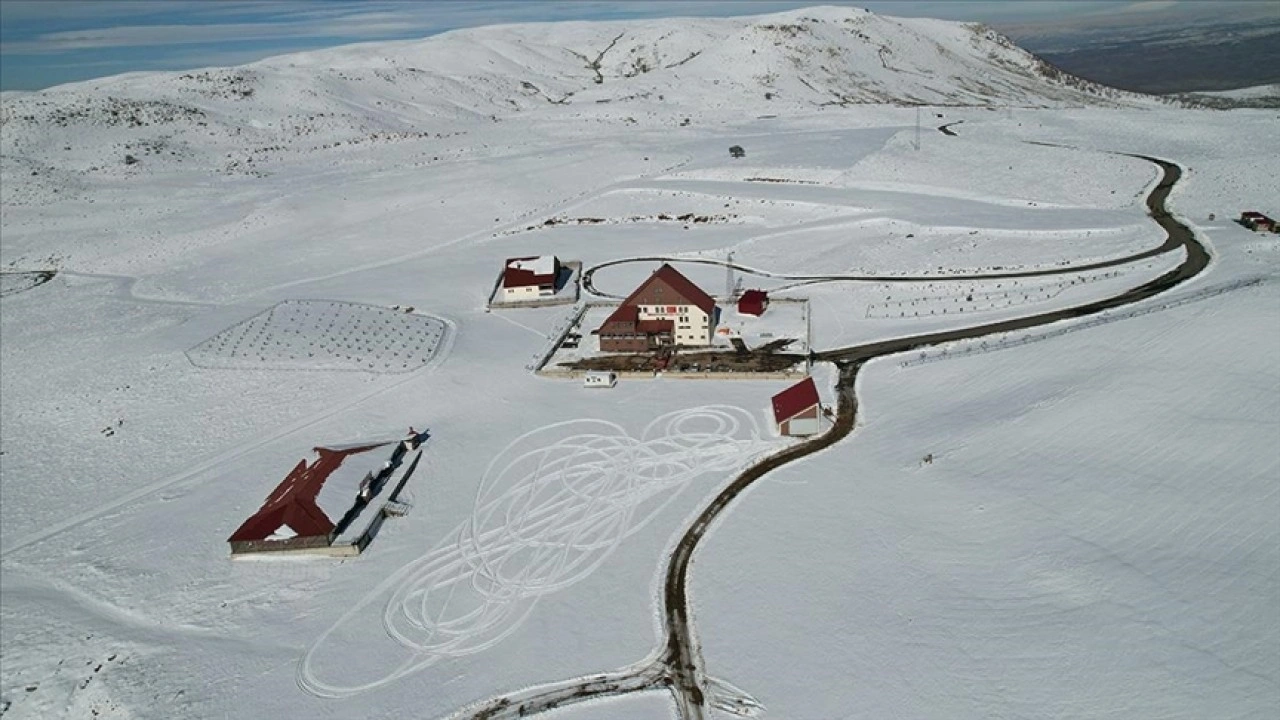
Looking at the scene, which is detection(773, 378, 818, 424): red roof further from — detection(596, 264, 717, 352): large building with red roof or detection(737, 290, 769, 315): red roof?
detection(737, 290, 769, 315): red roof

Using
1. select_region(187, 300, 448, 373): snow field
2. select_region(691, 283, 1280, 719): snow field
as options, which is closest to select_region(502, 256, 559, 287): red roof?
select_region(187, 300, 448, 373): snow field

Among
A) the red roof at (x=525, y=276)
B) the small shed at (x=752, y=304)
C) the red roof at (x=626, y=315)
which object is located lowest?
the small shed at (x=752, y=304)

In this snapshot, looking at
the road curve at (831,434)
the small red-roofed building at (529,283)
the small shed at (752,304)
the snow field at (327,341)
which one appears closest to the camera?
the road curve at (831,434)

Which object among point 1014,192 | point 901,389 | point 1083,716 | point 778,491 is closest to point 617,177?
point 1014,192

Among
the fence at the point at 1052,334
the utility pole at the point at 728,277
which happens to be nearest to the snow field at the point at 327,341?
the utility pole at the point at 728,277

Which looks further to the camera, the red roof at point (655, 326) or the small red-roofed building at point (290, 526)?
the red roof at point (655, 326)

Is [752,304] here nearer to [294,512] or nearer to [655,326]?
[655,326]

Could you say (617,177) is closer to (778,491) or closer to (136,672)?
(778,491)

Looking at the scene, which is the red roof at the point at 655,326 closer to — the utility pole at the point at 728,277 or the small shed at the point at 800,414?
the utility pole at the point at 728,277
